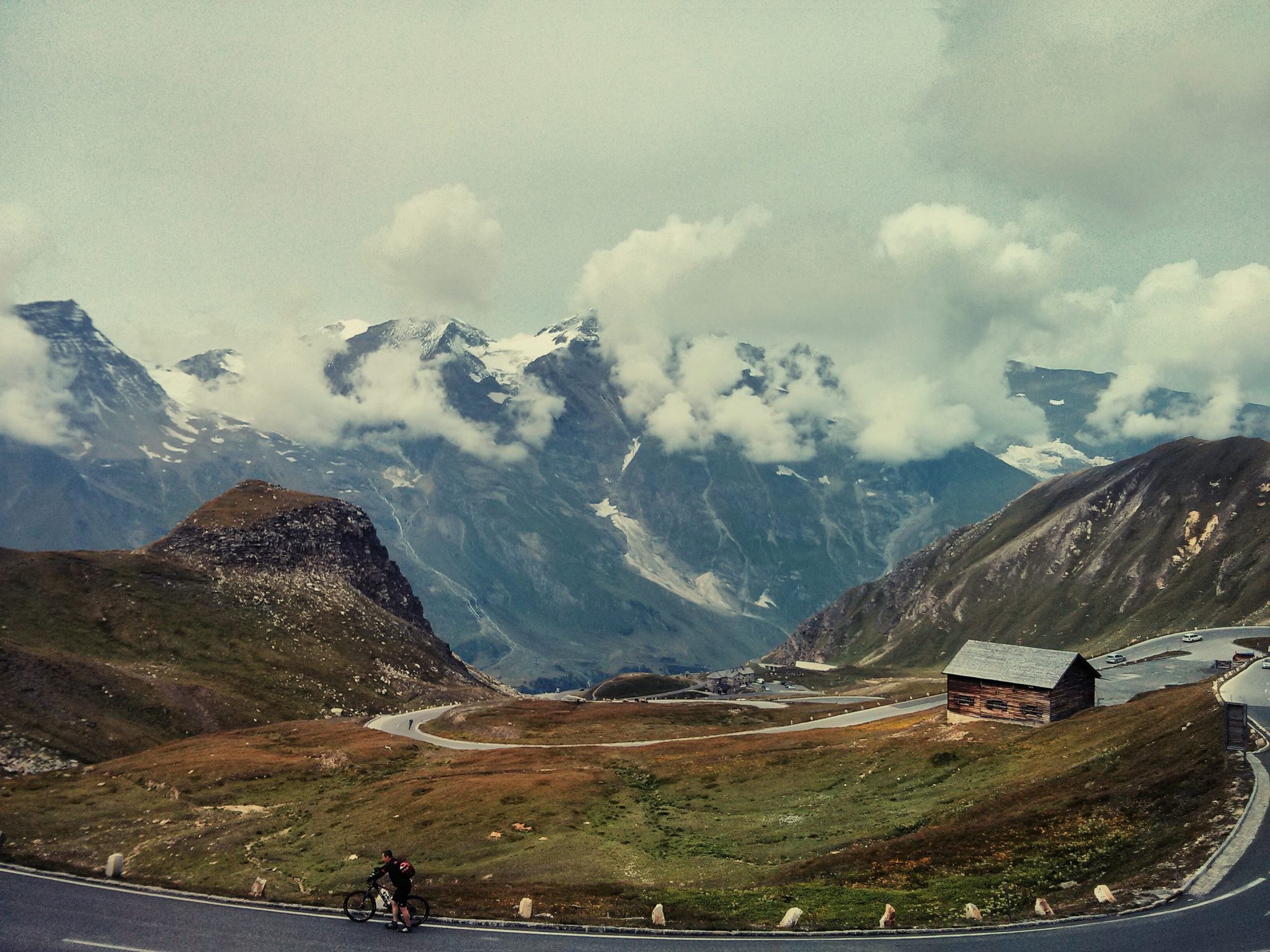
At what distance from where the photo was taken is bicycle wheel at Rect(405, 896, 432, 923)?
1453 inches

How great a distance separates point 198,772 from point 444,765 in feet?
84.3

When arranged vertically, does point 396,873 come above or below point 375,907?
above

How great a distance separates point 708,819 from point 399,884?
1491 inches

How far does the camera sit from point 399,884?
35781mm

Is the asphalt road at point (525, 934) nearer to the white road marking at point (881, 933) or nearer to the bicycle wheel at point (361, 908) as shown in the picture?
the white road marking at point (881, 933)

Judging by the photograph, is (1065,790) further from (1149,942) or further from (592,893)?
(592,893)

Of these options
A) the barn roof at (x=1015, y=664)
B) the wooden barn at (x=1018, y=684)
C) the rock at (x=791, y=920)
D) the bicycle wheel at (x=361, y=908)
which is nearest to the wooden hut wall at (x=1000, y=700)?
the wooden barn at (x=1018, y=684)

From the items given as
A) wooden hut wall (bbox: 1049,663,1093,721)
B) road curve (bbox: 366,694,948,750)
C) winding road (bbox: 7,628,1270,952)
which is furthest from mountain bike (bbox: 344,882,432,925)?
road curve (bbox: 366,694,948,750)

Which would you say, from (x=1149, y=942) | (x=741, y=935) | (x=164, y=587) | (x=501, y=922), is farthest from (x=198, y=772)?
(x=164, y=587)

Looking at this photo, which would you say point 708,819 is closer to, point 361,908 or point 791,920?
point 791,920

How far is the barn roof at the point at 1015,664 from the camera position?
9088 cm

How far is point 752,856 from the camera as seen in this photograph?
184ft

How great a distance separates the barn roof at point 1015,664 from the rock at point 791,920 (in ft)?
208

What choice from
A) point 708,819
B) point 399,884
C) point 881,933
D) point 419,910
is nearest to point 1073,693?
point 708,819
